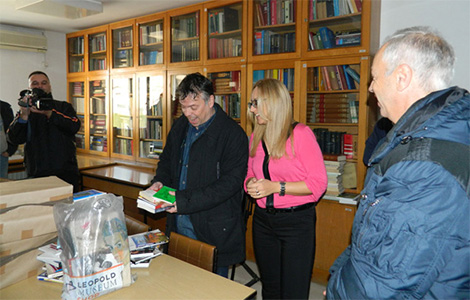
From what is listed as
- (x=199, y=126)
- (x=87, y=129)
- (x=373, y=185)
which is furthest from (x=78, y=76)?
(x=373, y=185)

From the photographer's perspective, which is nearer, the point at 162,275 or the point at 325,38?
the point at 162,275

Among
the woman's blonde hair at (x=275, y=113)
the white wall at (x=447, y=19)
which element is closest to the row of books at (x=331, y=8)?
the white wall at (x=447, y=19)

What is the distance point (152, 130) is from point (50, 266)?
327 cm

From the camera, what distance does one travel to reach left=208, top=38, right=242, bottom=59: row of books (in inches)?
143

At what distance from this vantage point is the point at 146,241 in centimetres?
163

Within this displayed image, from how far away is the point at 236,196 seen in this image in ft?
6.41

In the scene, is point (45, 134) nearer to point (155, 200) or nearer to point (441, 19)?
point (155, 200)

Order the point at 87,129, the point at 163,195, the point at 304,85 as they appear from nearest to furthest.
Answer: the point at 163,195, the point at 304,85, the point at 87,129

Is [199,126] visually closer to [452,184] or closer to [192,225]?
[192,225]

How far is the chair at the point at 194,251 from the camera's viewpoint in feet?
5.22

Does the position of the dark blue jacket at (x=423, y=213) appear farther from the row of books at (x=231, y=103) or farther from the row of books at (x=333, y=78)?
the row of books at (x=231, y=103)

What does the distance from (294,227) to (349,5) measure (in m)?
2.09

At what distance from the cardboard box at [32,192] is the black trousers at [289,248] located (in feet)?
3.50

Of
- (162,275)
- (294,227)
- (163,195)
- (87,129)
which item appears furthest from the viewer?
(87,129)
